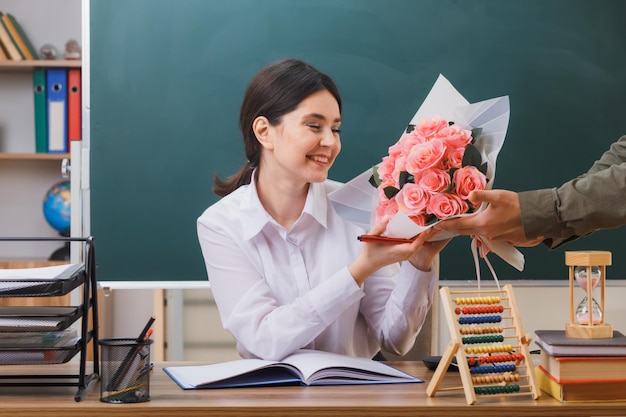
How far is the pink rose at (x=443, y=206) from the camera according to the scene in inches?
56.2

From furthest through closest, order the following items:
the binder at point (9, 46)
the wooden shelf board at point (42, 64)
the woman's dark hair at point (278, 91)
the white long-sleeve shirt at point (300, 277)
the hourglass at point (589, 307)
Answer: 1. the binder at point (9, 46)
2. the wooden shelf board at point (42, 64)
3. the woman's dark hair at point (278, 91)
4. the white long-sleeve shirt at point (300, 277)
5. the hourglass at point (589, 307)

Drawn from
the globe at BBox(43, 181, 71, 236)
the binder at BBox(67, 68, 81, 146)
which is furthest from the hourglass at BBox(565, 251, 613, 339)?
the globe at BBox(43, 181, 71, 236)

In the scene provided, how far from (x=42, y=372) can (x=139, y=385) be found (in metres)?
0.38

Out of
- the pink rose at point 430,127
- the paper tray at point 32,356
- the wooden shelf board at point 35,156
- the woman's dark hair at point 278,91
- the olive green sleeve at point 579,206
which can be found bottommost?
the paper tray at point 32,356

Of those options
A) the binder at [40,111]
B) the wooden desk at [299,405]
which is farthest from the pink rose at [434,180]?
the binder at [40,111]

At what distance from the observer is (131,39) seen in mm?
2994

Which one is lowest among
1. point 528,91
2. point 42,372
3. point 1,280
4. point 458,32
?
point 42,372

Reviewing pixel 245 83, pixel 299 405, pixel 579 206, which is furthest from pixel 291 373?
pixel 245 83

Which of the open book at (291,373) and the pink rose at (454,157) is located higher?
the pink rose at (454,157)

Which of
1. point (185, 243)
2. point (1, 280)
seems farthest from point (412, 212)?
point (185, 243)

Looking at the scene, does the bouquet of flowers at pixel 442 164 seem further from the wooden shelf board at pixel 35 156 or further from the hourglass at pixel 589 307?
the wooden shelf board at pixel 35 156

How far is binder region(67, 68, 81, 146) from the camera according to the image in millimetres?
4000

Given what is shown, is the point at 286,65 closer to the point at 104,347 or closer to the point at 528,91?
the point at 104,347

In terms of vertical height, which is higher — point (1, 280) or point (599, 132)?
point (599, 132)
